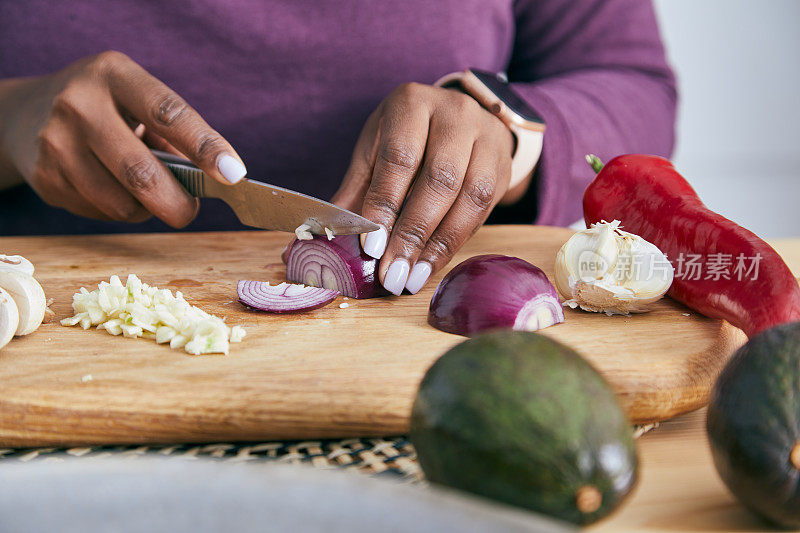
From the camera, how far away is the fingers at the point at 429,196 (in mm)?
1325

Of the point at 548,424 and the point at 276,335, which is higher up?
the point at 548,424

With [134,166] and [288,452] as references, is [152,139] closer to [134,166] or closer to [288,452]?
[134,166]

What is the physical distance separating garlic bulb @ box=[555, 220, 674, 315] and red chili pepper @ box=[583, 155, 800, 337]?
0.09 m

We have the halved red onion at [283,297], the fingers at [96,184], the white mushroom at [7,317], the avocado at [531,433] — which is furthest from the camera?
the fingers at [96,184]

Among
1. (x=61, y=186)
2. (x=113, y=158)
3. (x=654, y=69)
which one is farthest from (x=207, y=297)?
(x=654, y=69)

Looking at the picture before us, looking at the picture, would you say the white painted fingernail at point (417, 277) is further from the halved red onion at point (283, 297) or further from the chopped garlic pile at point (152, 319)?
the chopped garlic pile at point (152, 319)

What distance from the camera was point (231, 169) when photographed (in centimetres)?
143

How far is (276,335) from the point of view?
1144 mm

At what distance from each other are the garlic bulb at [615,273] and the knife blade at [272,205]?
1.25 feet

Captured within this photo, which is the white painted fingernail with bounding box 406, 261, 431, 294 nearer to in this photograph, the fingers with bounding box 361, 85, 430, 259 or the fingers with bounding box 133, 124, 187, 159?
the fingers with bounding box 361, 85, 430, 259

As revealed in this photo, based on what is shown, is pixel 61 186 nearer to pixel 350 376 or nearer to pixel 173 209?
pixel 173 209

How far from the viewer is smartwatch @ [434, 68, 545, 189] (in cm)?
166

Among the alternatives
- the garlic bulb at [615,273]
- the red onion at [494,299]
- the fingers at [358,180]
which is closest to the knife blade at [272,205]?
the fingers at [358,180]

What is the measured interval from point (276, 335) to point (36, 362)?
1.15ft
